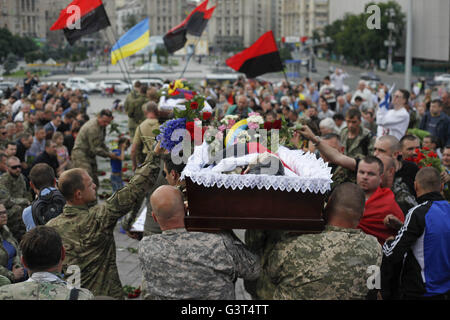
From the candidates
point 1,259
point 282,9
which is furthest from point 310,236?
point 282,9

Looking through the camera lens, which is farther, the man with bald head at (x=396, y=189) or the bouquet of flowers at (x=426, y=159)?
the bouquet of flowers at (x=426, y=159)

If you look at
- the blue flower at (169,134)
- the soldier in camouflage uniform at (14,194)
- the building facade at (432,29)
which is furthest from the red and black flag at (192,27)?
the building facade at (432,29)

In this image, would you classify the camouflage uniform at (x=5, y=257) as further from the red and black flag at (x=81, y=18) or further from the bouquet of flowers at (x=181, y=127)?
the red and black flag at (x=81, y=18)

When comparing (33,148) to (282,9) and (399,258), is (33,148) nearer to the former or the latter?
(399,258)

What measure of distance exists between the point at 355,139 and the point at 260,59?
6.71ft

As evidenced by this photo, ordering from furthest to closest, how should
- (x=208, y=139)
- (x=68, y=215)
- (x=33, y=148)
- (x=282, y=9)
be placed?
Answer: (x=282, y=9)
(x=33, y=148)
(x=68, y=215)
(x=208, y=139)

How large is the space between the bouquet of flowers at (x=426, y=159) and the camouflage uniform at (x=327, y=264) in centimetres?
259

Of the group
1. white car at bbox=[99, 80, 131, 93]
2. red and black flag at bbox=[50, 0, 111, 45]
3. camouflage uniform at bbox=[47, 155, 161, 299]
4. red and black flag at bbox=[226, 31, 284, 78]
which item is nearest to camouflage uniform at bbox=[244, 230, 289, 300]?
camouflage uniform at bbox=[47, 155, 161, 299]

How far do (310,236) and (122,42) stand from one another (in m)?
10.1

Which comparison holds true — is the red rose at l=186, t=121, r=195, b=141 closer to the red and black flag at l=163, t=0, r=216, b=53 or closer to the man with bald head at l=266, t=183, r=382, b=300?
the man with bald head at l=266, t=183, r=382, b=300

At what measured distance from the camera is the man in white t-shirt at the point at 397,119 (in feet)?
29.4

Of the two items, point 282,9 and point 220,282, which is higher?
point 282,9

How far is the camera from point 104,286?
429cm
